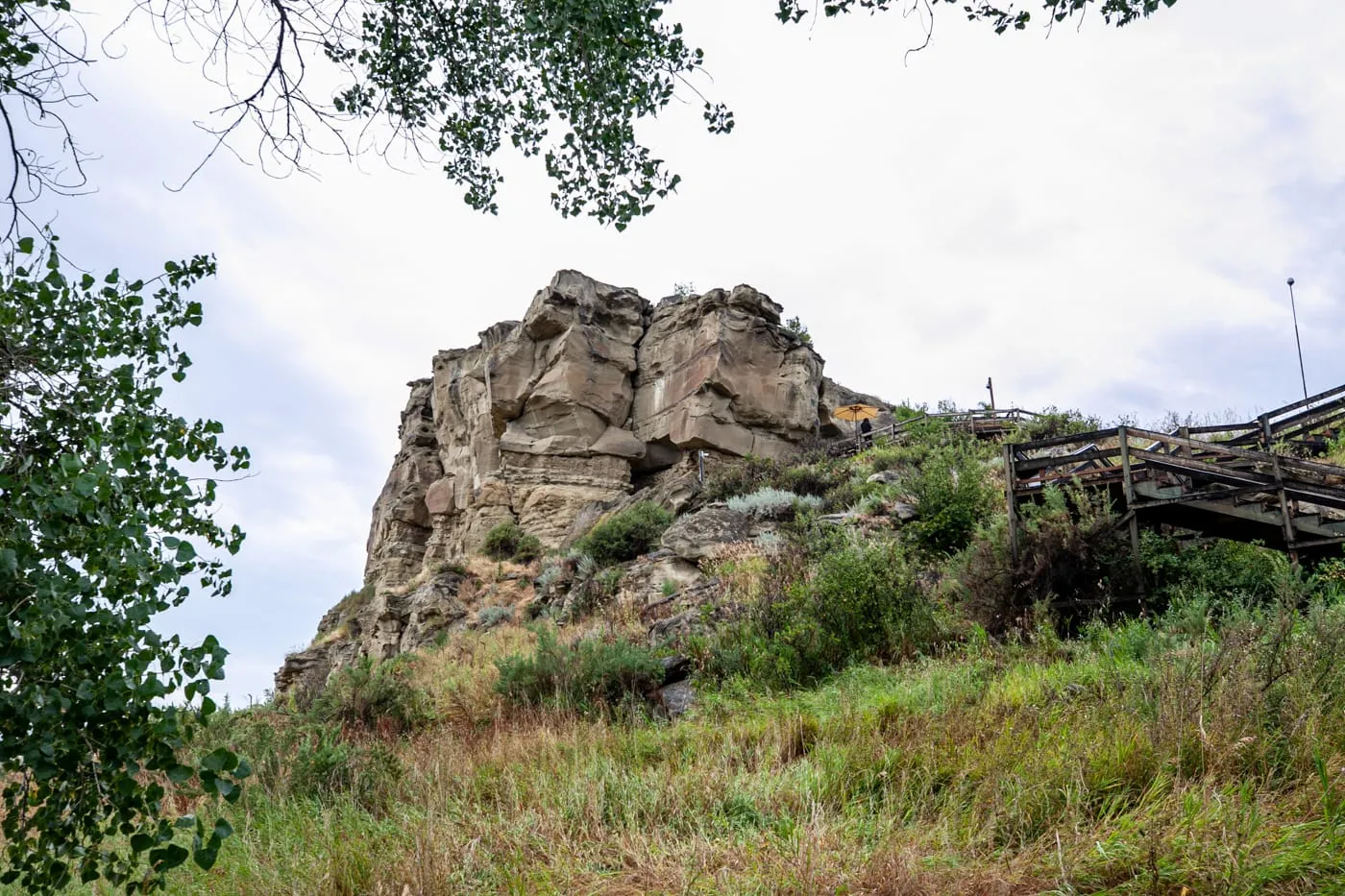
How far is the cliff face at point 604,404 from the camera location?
1166 inches

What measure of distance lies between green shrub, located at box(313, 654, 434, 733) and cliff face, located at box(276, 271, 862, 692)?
16.4 m

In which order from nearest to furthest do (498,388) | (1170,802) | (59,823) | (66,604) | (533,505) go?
(66,604) < (59,823) < (1170,802) < (533,505) < (498,388)

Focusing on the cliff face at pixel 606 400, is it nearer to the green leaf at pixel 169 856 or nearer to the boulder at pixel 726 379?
the boulder at pixel 726 379

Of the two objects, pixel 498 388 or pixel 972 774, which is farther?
pixel 498 388

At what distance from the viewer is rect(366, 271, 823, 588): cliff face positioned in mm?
29719

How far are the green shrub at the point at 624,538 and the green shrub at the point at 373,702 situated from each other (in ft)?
34.1

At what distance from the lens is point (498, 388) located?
31.3 meters

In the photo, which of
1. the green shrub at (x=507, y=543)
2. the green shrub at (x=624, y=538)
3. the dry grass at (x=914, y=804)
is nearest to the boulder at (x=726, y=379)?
the green shrub at (x=507, y=543)

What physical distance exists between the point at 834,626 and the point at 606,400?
21.4m

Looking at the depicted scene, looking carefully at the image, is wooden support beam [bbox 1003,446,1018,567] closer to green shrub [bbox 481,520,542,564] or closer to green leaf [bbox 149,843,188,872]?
green leaf [bbox 149,843,188,872]

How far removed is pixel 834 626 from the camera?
1031cm

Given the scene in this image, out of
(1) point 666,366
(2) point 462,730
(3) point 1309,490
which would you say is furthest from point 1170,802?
(1) point 666,366

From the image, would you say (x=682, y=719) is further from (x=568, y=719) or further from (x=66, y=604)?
(x=66, y=604)

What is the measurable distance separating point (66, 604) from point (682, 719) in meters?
6.56
